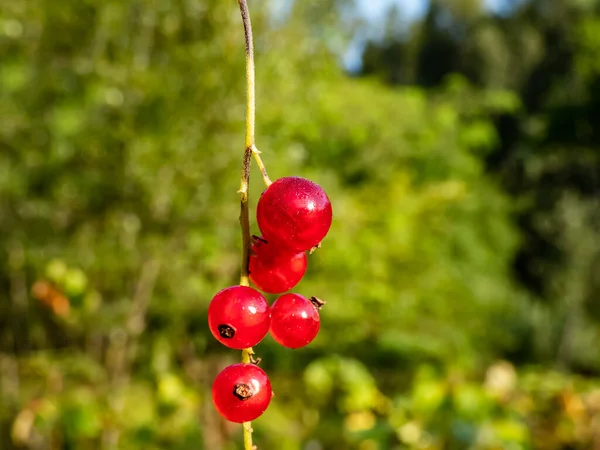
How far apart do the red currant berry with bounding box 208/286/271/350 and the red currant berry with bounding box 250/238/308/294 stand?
2 centimetres

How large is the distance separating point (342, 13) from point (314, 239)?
138 inches

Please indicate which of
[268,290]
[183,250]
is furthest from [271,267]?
[183,250]

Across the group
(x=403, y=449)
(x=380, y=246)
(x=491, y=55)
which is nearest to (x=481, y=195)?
(x=491, y=55)

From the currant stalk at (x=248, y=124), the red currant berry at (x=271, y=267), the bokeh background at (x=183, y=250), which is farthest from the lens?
the bokeh background at (x=183, y=250)

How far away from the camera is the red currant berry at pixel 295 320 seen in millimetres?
515

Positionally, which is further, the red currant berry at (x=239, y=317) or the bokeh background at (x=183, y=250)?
the bokeh background at (x=183, y=250)

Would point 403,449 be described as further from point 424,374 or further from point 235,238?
point 235,238

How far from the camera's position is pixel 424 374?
2.33 m

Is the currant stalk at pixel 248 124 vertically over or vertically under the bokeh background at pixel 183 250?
Answer: over

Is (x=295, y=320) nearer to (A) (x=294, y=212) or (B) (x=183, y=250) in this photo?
(A) (x=294, y=212)

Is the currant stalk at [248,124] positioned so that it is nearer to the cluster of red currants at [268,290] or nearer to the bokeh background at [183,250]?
the cluster of red currants at [268,290]

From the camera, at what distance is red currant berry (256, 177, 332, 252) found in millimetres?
469

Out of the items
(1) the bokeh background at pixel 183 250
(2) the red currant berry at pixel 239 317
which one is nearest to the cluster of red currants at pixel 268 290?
(2) the red currant berry at pixel 239 317

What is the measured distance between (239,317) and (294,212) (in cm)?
9
